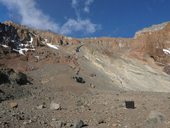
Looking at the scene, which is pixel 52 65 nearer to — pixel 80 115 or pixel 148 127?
pixel 80 115

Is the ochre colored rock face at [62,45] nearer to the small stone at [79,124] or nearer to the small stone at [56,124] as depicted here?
the small stone at [56,124]

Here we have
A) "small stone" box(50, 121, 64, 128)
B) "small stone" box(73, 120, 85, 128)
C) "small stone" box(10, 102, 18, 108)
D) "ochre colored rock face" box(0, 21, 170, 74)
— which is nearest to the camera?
"small stone" box(50, 121, 64, 128)

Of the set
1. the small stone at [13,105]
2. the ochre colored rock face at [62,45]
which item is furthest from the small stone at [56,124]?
the ochre colored rock face at [62,45]

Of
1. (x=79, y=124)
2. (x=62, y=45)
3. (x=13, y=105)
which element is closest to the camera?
(x=79, y=124)

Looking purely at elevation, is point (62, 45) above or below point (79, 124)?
above

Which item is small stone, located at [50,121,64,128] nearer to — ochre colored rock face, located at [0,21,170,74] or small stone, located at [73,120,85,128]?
small stone, located at [73,120,85,128]

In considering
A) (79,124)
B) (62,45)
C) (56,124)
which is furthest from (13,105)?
(62,45)

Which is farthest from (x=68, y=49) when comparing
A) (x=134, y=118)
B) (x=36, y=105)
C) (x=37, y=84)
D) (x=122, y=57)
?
(x=134, y=118)

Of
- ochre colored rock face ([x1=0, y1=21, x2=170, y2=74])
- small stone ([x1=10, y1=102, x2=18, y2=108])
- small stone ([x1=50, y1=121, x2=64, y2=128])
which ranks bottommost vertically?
small stone ([x1=50, y1=121, x2=64, y2=128])

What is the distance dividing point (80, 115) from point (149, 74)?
34466mm

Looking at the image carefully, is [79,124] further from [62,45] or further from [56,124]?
[62,45]

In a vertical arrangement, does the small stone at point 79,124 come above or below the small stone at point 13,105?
below

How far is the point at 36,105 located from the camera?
26.3 meters

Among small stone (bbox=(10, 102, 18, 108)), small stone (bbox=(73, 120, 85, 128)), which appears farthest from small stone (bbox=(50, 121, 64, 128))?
small stone (bbox=(10, 102, 18, 108))
